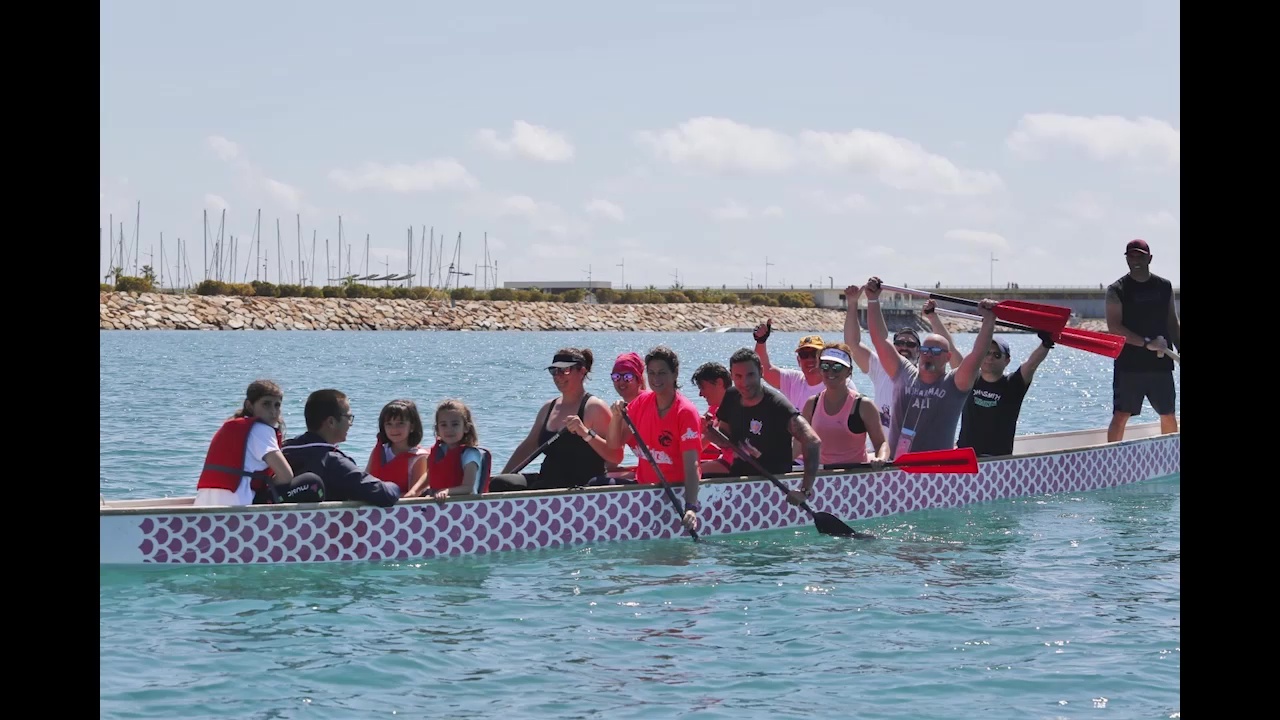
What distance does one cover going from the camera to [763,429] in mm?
10766

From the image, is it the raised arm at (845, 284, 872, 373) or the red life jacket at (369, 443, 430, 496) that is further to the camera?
the raised arm at (845, 284, 872, 373)

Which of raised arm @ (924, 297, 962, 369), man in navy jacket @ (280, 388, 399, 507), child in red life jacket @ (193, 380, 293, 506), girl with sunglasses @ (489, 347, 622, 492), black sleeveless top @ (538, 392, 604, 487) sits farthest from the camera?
raised arm @ (924, 297, 962, 369)

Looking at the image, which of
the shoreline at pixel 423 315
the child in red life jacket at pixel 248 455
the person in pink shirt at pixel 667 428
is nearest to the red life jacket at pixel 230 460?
the child in red life jacket at pixel 248 455

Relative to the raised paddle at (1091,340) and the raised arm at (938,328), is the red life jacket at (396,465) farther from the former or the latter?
the raised paddle at (1091,340)

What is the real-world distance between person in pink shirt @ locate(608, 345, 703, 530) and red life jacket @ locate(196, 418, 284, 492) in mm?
2668

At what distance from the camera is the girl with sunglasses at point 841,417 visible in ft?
36.6

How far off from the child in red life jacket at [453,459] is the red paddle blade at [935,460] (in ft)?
13.6

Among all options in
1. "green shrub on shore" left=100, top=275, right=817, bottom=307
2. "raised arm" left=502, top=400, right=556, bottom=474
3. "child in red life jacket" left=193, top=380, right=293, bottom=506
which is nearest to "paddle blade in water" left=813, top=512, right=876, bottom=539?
"raised arm" left=502, top=400, right=556, bottom=474

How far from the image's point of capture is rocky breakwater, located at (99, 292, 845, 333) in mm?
84188

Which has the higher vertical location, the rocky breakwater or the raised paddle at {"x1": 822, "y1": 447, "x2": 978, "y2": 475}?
the rocky breakwater

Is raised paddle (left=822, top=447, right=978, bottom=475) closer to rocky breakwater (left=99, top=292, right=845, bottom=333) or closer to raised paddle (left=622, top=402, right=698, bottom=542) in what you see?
raised paddle (left=622, top=402, right=698, bottom=542)
